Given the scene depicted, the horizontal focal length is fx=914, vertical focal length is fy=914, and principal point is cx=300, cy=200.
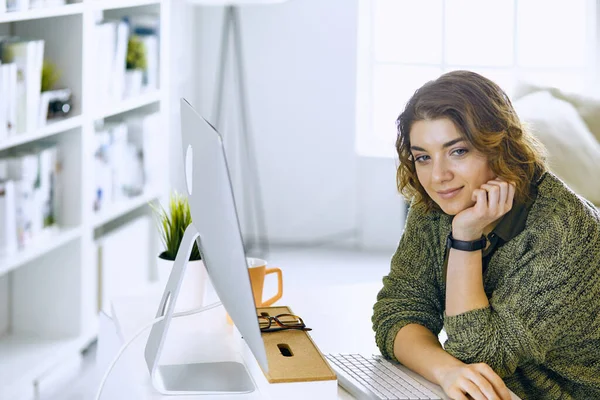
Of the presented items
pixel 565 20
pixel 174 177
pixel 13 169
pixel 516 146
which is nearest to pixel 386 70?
pixel 565 20

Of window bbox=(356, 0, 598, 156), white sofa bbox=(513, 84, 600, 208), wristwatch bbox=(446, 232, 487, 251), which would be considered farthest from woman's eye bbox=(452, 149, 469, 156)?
window bbox=(356, 0, 598, 156)

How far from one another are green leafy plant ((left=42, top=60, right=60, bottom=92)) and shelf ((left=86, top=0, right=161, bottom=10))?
0.81ft

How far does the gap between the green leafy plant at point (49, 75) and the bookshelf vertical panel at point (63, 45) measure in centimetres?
1

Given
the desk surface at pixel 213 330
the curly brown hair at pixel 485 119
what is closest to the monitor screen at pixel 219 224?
the desk surface at pixel 213 330

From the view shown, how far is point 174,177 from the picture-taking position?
4.50m

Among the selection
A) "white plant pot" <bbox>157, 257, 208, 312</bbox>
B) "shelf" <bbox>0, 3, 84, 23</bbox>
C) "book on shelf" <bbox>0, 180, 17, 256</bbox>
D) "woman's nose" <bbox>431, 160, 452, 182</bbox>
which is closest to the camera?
"woman's nose" <bbox>431, 160, 452, 182</bbox>

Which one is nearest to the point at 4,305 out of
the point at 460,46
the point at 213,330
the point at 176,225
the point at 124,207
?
the point at 124,207

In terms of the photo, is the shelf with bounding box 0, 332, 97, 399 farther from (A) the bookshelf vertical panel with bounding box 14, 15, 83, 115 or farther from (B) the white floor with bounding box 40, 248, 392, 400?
(B) the white floor with bounding box 40, 248, 392, 400

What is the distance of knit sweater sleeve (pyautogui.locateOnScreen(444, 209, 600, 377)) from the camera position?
5.05 feet

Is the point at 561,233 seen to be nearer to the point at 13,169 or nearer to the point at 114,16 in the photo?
the point at 13,169

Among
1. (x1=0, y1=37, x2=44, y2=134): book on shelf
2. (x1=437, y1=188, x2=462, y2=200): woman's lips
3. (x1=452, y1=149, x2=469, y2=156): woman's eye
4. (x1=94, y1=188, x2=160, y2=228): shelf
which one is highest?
(x1=0, y1=37, x2=44, y2=134): book on shelf

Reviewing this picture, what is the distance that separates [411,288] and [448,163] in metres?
0.26

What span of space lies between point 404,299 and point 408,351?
15 cm

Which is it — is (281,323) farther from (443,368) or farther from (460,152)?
(460,152)
